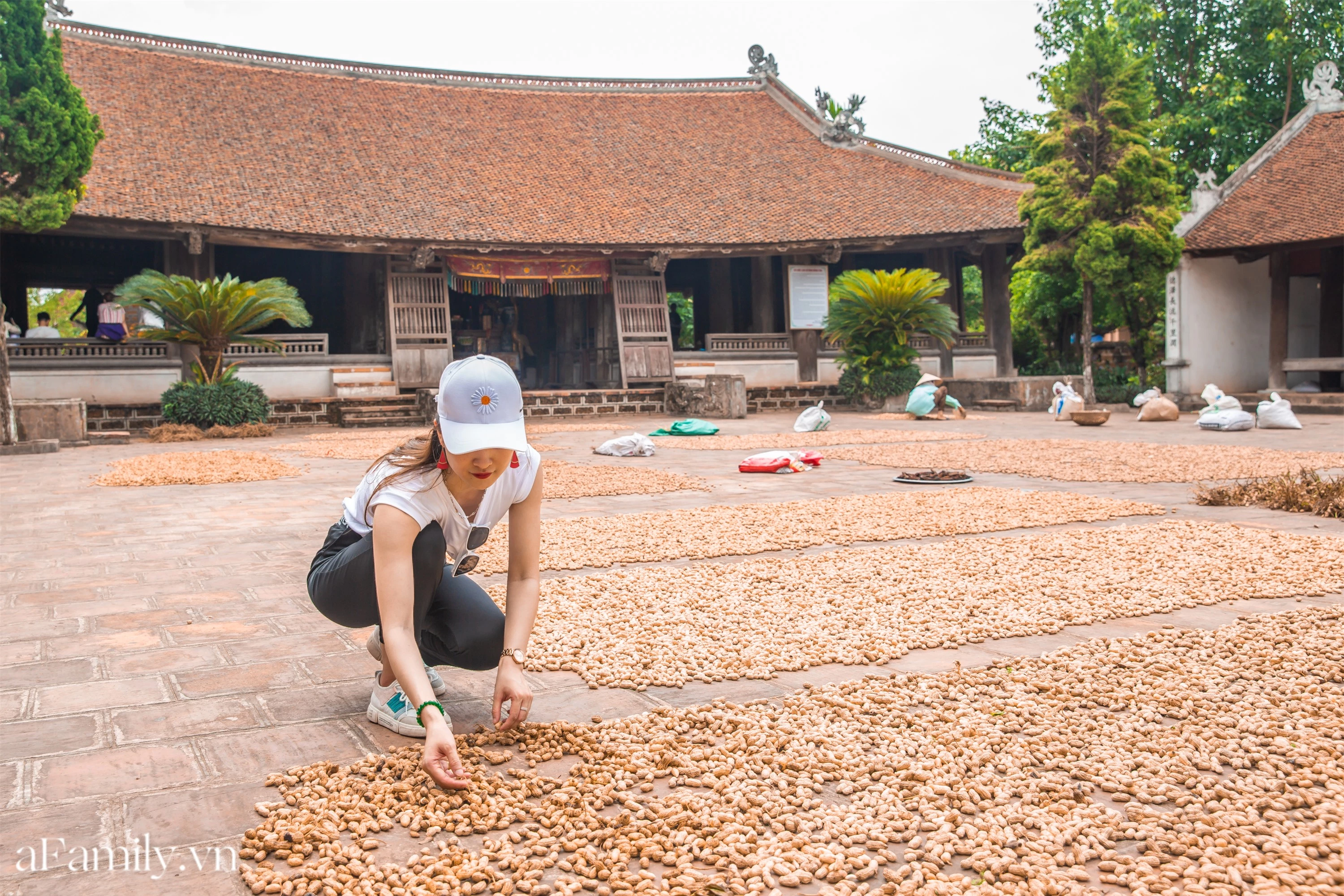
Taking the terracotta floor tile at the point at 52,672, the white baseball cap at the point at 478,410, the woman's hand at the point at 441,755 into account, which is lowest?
the terracotta floor tile at the point at 52,672

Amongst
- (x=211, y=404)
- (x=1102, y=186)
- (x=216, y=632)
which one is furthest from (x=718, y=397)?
(x=216, y=632)

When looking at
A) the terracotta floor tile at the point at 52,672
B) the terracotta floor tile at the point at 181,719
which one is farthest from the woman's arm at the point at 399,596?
the terracotta floor tile at the point at 52,672

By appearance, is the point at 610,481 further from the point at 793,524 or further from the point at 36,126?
the point at 36,126

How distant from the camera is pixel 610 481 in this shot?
26.7 feet

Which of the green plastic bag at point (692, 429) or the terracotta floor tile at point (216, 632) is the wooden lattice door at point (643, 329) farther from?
the terracotta floor tile at point (216, 632)

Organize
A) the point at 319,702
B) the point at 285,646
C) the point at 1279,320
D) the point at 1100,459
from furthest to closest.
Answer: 1. the point at 1279,320
2. the point at 1100,459
3. the point at 285,646
4. the point at 319,702

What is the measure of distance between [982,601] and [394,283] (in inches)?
606

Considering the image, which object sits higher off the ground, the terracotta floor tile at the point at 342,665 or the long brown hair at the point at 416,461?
the long brown hair at the point at 416,461

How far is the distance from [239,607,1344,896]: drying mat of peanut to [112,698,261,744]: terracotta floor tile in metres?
0.48

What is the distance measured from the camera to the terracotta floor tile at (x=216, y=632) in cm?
354

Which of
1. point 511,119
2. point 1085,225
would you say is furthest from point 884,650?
point 511,119

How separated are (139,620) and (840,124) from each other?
790 inches

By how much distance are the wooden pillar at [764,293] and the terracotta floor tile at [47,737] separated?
59.5 feet

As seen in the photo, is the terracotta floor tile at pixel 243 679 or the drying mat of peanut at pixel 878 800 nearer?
the drying mat of peanut at pixel 878 800
